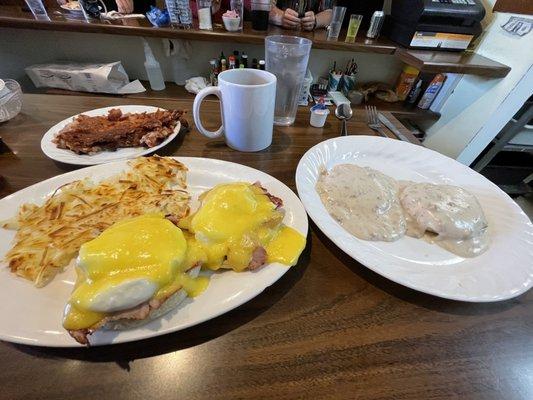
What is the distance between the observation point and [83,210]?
559 mm

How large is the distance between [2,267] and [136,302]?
29 cm

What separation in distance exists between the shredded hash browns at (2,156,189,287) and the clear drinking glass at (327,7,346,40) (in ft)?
5.65

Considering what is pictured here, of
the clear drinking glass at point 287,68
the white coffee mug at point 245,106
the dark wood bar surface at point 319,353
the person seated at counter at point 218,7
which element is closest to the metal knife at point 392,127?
the clear drinking glass at point 287,68

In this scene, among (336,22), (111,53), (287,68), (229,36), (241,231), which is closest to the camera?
(241,231)

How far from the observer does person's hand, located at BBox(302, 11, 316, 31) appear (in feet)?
6.00

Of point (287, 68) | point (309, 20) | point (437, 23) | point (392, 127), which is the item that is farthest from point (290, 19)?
point (392, 127)

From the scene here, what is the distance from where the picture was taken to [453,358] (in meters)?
0.41

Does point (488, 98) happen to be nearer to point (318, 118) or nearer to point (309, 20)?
point (309, 20)

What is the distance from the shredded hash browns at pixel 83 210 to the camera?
1.49ft

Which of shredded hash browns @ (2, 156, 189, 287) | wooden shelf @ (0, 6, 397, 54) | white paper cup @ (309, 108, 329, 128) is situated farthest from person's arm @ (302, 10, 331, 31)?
shredded hash browns @ (2, 156, 189, 287)

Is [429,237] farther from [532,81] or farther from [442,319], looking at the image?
[532,81]

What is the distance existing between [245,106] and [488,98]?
186 cm

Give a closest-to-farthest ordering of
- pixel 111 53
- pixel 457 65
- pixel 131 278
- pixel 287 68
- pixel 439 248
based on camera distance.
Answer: pixel 131 278, pixel 439 248, pixel 287 68, pixel 457 65, pixel 111 53

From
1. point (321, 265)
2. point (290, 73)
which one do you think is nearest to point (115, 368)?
point (321, 265)
